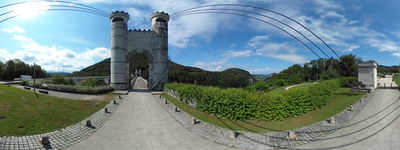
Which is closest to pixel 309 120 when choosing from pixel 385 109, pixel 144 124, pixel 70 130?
pixel 385 109

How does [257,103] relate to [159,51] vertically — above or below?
below

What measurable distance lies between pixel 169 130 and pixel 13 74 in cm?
5446

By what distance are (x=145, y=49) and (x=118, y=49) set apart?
4443mm

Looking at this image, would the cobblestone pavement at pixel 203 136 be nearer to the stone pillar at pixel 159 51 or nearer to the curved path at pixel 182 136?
the curved path at pixel 182 136

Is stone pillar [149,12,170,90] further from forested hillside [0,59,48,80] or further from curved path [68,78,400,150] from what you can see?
forested hillside [0,59,48,80]

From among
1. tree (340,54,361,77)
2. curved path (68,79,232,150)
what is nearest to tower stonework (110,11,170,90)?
curved path (68,79,232,150)

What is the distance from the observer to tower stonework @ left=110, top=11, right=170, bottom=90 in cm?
2947

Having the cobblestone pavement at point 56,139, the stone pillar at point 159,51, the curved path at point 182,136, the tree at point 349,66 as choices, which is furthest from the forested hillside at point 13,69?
the tree at point 349,66

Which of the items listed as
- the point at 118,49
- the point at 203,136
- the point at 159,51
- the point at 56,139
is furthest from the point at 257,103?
the point at 118,49

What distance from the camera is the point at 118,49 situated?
2925cm

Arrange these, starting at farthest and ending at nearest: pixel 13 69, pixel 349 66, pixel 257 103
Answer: pixel 13 69 < pixel 349 66 < pixel 257 103

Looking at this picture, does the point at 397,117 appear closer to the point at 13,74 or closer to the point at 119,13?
the point at 119,13

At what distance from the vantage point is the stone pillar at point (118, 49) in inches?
A: 1145

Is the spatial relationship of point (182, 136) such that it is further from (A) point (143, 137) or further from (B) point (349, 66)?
(B) point (349, 66)
